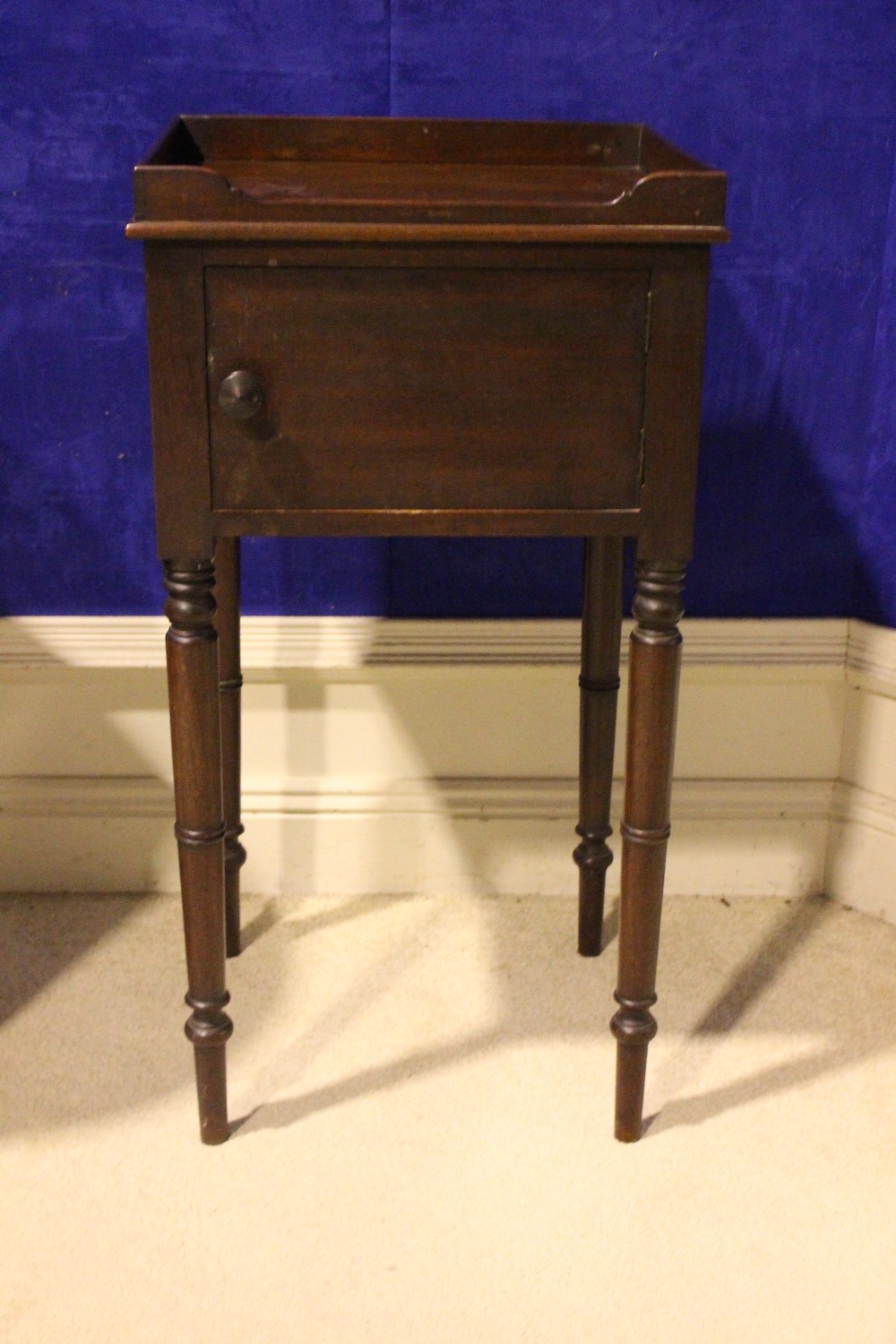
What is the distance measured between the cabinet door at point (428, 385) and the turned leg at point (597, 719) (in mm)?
332

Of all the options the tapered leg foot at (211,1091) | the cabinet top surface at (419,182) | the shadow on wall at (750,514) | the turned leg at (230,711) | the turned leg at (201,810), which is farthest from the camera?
the shadow on wall at (750,514)

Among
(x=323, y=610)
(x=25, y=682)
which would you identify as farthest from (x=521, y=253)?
(x=25, y=682)

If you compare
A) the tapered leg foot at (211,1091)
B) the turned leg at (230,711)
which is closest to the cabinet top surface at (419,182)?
the turned leg at (230,711)

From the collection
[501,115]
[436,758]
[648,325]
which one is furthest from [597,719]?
[501,115]

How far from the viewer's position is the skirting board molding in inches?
62.0

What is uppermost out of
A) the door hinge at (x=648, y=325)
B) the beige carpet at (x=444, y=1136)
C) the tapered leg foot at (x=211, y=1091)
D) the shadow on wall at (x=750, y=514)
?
the door hinge at (x=648, y=325)

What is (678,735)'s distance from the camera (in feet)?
5.30

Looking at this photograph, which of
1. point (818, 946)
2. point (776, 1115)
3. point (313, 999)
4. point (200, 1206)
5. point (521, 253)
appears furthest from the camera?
point (818, 946)

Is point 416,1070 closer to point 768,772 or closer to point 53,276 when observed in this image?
point 768,772

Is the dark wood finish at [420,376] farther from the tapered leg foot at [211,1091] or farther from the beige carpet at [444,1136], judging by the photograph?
the beige carpet at [444,1136]

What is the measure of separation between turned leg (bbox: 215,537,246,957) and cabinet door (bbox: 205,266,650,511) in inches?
13.6

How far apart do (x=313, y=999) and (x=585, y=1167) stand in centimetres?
38

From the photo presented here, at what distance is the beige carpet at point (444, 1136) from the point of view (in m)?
1.03

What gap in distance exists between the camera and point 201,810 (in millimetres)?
1116
